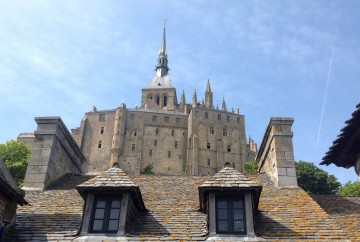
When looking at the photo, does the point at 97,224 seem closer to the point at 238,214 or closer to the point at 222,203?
the point at 222,203

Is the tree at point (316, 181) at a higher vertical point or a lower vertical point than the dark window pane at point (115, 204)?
higher

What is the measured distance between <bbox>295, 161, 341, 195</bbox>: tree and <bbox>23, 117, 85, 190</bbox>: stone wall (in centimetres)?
4389

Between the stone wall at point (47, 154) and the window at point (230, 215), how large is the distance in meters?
5.75

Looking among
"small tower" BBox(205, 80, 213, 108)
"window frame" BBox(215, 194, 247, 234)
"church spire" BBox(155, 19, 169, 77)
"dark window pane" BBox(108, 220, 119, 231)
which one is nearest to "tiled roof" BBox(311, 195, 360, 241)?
"window frame" BBox(215, 194, 247, 234)

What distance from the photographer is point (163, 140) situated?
106188mm

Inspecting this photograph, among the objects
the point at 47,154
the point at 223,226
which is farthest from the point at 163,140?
the point at 223,226

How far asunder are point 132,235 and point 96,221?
34.1 inches

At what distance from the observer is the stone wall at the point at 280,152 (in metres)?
11.9

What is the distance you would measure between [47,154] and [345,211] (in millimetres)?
8811

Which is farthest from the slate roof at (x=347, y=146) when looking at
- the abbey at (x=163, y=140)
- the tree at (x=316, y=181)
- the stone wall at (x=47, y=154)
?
the abbey at (x=163, y=140)

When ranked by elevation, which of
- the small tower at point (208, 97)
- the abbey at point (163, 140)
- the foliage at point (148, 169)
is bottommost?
the foliage at point (148, 169)

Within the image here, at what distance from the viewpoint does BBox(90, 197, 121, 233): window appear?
29.3 ft

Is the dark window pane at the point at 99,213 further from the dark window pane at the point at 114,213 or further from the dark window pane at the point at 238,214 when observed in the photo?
the dark window pane at the point at 238,214

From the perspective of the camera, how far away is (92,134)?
10612 cm
